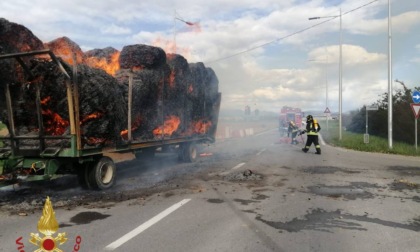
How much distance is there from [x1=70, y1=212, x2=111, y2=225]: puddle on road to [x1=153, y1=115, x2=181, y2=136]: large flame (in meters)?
5.43

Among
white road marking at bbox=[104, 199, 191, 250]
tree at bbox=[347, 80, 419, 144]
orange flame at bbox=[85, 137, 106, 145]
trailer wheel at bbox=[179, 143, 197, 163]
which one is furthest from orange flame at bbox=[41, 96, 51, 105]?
tree at bbox=[347, 80, 419, 144]

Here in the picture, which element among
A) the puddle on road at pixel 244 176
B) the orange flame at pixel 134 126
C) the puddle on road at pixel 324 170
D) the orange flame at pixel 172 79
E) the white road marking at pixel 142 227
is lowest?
the puddle on road at pixel 324 170

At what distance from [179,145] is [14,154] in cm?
671

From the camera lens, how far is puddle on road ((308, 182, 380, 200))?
316 inches

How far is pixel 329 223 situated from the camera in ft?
19.3

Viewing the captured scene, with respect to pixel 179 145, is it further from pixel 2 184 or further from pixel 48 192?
pixel 2 184

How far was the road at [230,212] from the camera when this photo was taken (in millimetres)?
4996

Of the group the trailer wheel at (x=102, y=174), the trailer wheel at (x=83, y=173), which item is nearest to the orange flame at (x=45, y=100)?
the trailer wheel at (x=83, y=173)

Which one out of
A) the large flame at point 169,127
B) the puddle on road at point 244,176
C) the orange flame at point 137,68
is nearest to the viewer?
the puddle on road at point 244,176

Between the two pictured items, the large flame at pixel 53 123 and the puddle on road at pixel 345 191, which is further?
the large flame at pixel 53 123

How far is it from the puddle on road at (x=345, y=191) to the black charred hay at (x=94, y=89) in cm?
491

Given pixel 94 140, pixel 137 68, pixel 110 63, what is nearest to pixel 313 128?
pixel 137 68

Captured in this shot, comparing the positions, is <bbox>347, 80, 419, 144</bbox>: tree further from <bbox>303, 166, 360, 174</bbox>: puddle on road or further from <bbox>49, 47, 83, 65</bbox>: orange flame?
<bbox>49, 47, 83, 65</bbox>: orange flame

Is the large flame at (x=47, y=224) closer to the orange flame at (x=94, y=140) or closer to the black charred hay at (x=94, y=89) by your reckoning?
the black charred hay at (x=94, y=89)
